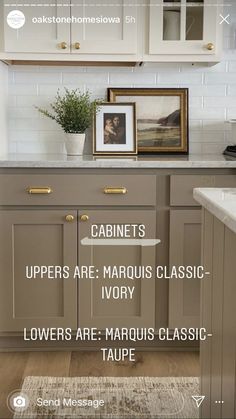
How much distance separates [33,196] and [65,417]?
0.97 metres

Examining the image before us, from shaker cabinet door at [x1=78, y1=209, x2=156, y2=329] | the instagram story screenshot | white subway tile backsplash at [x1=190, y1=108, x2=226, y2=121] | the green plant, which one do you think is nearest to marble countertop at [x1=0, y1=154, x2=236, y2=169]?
the instagram story screenshot

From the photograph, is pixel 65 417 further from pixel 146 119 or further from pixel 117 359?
pixel 146 119

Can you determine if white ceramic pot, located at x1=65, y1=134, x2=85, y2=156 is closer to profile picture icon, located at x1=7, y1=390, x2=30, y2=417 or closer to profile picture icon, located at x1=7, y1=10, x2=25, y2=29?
profile picture icon, located at x1=7, y1=10, x2=25, y2=29

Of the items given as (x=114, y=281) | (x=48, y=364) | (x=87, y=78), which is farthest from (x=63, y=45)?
(x=48, y=364)

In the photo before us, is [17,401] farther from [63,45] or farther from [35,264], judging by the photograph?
[63,45]

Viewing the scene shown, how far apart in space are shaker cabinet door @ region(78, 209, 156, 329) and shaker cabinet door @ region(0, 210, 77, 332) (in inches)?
→ 2.1

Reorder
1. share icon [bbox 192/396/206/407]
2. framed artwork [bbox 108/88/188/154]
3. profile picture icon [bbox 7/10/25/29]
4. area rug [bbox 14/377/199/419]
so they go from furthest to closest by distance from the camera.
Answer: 1. framed artwork [bbox 108/88/188/154]
2. profile picture icon [bbox 7/10/25/29]
3. area rug [bbox 14/377/199/419]
4. share icon [bbox 192/396/206/407]

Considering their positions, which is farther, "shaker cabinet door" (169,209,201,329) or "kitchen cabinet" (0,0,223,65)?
"kitchen cabinet" (0,0,223,65)

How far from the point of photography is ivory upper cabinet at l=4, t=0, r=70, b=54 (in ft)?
10.1

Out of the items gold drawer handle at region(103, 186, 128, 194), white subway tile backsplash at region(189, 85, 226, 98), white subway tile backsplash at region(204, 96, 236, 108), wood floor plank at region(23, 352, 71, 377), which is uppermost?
white subway tile backsplash at region(189, 85, 226, 98)

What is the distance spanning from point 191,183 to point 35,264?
0.76 metres

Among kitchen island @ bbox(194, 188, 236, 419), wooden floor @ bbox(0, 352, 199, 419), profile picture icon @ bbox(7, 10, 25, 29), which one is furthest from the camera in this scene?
profile picture icon @ bbox(7, 10, 25, 29)

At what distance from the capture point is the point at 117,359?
296cm

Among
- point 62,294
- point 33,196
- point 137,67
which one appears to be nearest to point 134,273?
point 62,294
